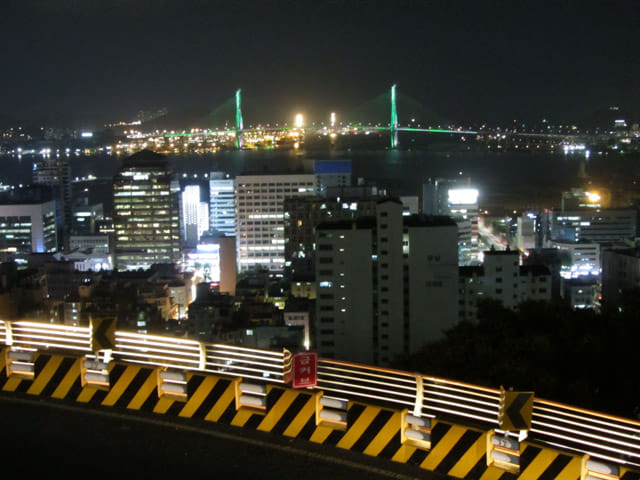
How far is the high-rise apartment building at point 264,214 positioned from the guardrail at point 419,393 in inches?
443

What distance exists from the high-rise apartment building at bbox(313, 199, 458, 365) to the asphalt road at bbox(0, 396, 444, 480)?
157 inches

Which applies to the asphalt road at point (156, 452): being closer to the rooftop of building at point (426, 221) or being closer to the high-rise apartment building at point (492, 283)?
the rooftop of building at point (426, 221)

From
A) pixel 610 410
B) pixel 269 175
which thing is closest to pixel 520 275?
pixel 610 410

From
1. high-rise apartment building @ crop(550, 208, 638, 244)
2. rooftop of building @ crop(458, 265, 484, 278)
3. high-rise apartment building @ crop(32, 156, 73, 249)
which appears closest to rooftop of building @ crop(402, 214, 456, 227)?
rooftop of building @ crop(458, 265, 484, 278)

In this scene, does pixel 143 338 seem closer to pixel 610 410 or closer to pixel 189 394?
pixel 189 394

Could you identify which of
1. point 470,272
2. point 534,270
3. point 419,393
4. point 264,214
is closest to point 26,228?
point 264,214

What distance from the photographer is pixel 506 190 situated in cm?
1908

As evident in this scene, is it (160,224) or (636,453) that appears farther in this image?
(160,224)

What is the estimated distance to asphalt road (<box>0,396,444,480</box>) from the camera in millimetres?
1357

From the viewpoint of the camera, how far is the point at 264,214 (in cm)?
1408

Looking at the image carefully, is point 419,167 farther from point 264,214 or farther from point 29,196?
point 29,196

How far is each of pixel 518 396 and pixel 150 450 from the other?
23.7 inches

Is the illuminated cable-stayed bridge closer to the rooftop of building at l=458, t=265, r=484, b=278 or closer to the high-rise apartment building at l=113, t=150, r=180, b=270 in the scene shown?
the high-rise apartment building at l=113, t=150, r=180, b=270

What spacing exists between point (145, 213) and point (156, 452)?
1355cm
